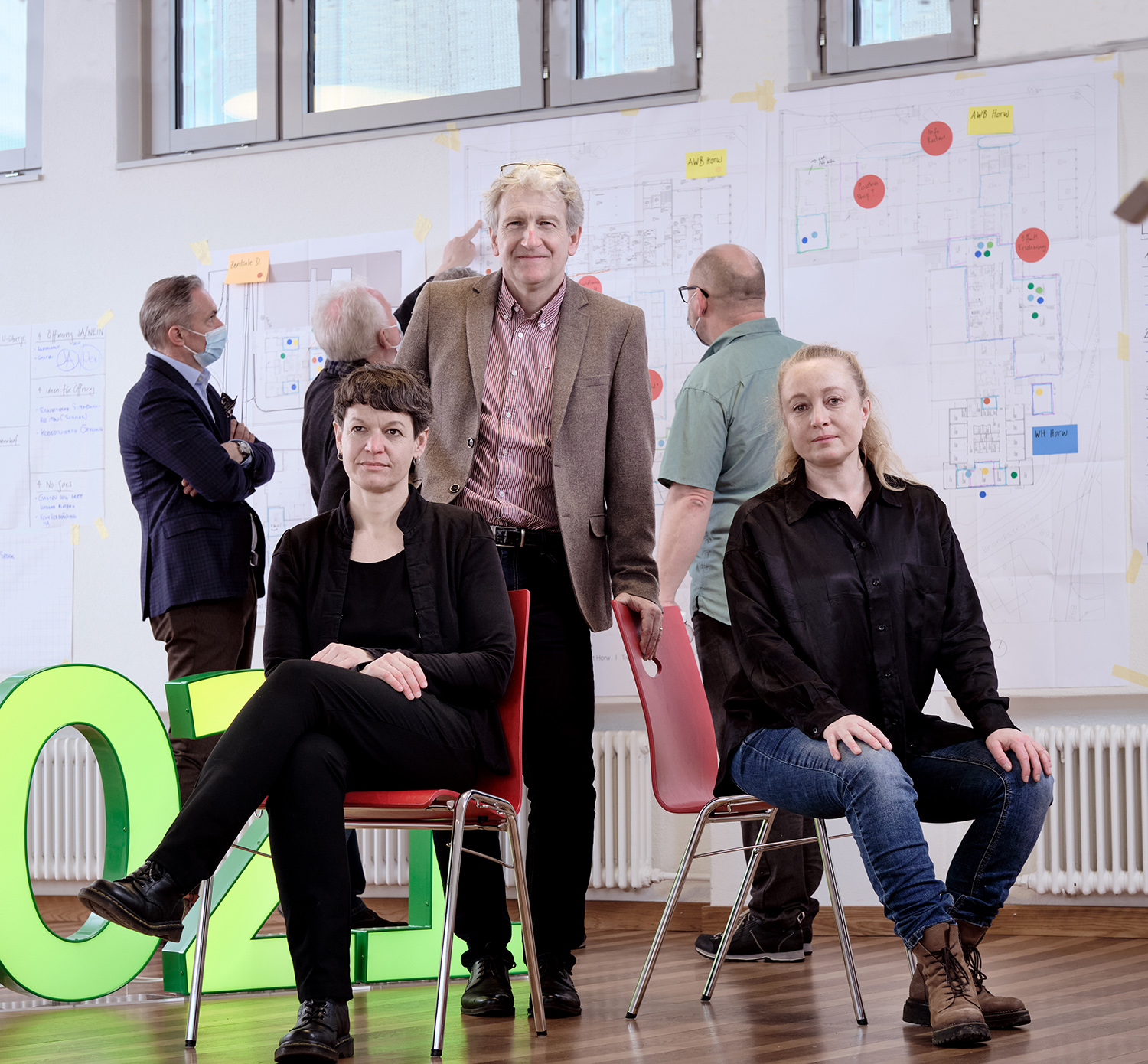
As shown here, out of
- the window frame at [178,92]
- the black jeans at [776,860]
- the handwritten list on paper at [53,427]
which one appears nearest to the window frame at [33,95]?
the window frame at [178,92]

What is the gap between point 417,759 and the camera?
2.22m

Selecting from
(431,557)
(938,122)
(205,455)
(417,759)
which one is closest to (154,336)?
(205,455)

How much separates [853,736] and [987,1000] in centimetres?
52

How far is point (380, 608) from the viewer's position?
2377 millimetres

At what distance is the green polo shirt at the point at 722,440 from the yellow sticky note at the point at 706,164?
3.07 ft

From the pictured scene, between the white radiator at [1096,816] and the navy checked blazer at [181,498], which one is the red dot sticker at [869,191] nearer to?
the white radiator at [1096,816]

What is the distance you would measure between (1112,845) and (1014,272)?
1.54 metres

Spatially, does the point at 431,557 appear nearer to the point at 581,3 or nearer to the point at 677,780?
the point at 677,780

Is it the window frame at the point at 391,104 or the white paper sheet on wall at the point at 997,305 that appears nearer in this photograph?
the white paper sheet on wall at the point at 997,305

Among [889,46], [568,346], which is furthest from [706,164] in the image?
[568,346]

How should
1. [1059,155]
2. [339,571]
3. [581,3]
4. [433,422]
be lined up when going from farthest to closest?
[581,3], [1059,155], [433,422], [339,571]

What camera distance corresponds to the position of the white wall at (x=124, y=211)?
434cm

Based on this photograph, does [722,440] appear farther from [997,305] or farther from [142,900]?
[142,900]

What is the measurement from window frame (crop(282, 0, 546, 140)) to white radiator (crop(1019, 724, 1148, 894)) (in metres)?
2.44
